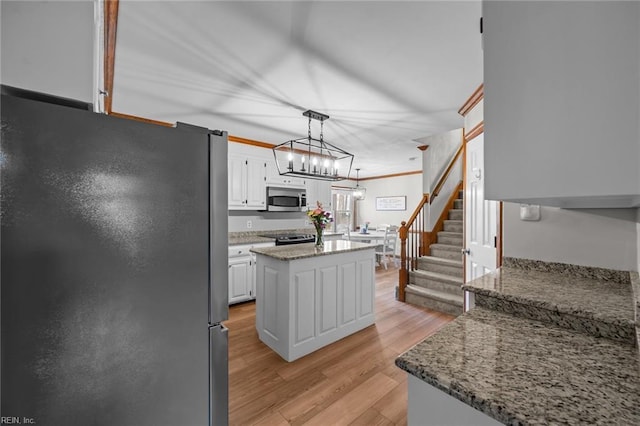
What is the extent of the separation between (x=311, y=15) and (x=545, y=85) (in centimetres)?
139

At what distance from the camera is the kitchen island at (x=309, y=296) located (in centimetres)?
239

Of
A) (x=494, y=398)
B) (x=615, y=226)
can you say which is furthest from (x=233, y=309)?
(x=615, y=226)

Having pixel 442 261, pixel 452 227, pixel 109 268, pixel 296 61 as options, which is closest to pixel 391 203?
pixel 452 227

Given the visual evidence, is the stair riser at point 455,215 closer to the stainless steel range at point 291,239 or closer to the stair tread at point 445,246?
the stair tread at point 445,246

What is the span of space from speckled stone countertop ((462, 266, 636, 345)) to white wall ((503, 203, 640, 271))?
87 millimetres

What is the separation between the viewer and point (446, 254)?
4.21 meters

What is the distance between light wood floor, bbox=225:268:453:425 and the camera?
172 cm

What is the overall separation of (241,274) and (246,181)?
4.81 feet

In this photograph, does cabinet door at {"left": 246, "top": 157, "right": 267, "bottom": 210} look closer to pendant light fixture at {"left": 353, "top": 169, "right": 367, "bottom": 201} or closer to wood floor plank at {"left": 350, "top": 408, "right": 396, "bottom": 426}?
wood floor plank at {"left": 350, "top": 408, "right": 396, "bottom": 426}

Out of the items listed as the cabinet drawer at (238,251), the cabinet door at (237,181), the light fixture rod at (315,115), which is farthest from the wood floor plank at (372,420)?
the cabinet door at (237,181)

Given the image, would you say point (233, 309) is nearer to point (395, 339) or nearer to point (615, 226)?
point (395, 339)

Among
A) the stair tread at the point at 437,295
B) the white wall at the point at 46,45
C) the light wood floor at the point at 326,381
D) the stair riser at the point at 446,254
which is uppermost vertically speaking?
the white wall at the point at 46,45

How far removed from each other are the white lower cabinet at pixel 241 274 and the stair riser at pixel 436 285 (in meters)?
2.47

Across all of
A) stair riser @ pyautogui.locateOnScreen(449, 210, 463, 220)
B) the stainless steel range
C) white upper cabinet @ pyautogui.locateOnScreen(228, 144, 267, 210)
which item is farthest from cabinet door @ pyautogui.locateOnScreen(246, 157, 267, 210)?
stair riser @ pyautogui.locateOnScreen(449, 210, 463, 220)
